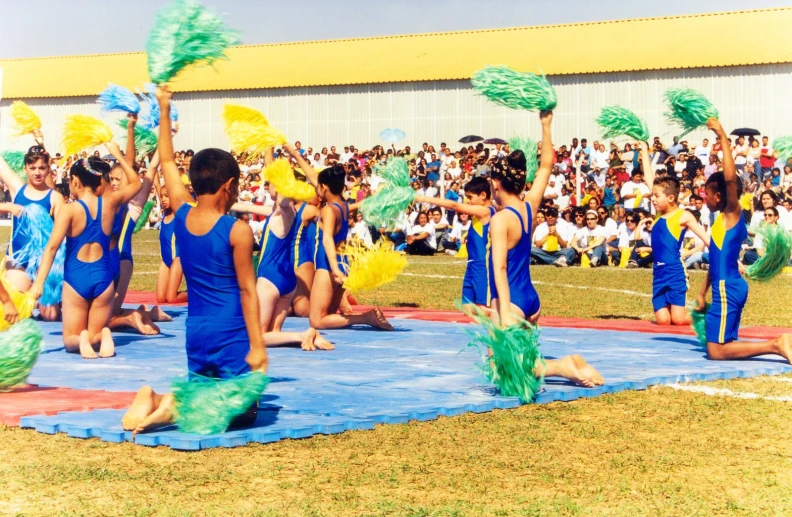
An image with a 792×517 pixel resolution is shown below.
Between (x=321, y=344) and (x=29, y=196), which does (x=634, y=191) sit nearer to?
(x=321, y=344)

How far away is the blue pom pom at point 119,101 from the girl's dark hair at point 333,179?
1974 mm

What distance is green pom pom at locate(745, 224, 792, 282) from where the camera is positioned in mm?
10742

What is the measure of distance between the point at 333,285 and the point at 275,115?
92.2 feet

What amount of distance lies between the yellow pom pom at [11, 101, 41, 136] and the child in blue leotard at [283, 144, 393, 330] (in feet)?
10.5

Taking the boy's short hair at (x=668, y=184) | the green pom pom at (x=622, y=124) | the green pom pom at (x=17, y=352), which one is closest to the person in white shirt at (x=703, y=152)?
the boy's short hair at (x=668, y=184)

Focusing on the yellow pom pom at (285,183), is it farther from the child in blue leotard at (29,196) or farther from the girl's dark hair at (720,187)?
the girl's dark hair at (720,187)

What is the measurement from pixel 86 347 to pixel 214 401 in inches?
145

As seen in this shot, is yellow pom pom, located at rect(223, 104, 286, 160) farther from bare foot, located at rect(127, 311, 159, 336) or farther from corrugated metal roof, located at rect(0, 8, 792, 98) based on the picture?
corrugated metal roof, located at rect(0, 8, 792, 98)

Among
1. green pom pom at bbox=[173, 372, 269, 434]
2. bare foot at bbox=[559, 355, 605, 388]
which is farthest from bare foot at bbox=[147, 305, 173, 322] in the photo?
green pom pom at bbox=[173, 372, 269, 434]

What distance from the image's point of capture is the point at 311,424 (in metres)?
6.63

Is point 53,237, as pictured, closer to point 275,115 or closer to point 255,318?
point 255,318

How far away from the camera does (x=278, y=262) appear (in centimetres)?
1029

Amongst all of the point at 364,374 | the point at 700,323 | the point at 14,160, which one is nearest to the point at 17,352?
the point at 364,374

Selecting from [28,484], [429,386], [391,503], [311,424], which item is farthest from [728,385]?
[28,484]
